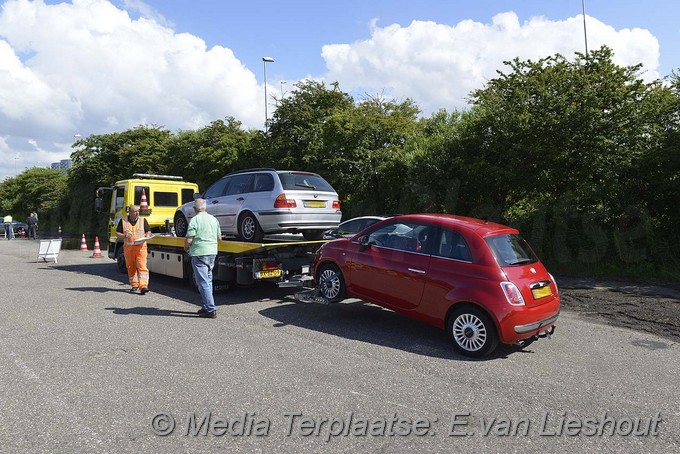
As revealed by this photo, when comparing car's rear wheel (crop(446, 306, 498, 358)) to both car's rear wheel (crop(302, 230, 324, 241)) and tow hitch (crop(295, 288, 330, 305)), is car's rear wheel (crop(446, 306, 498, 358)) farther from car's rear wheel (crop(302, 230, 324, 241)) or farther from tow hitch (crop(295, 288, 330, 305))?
car's rear wheel (crop(302, 230, 324, 241))

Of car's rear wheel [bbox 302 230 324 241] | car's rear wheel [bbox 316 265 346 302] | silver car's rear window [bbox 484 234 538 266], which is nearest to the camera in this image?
silver car's rear window [bbox 484 234 538 266]

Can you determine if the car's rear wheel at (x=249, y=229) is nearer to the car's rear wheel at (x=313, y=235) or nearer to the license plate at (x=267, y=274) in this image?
the license plate at (x=267, y=274)

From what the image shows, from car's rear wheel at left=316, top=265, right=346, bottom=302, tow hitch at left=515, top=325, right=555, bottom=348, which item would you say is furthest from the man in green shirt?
tow hitch at left=515, top=325, right=555, bottom=348

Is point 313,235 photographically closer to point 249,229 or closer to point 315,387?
point 249,229

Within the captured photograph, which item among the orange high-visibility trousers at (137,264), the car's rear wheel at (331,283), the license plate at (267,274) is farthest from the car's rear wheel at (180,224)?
the car's rear wheel at (331,283)

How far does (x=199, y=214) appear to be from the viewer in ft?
25.2

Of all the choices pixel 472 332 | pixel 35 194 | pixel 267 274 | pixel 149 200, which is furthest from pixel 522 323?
pixel 35 194

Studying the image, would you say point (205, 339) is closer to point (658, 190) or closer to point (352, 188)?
point (658, 190)

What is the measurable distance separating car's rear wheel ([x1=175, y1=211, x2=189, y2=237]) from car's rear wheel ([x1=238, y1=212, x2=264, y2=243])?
188 centimetres

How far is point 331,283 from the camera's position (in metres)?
7.41

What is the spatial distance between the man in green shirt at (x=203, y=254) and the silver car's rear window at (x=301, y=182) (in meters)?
1.79

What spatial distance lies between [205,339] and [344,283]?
2.14 meters

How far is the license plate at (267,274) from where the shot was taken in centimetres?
832

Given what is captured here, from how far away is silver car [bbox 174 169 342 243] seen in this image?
28.7 ft
